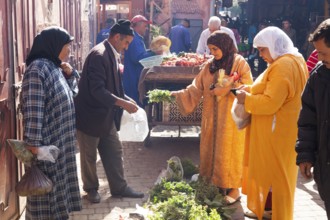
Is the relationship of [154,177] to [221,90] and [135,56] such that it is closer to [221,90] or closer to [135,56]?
[221,90]

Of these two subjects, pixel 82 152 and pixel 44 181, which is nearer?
pixel 44 181

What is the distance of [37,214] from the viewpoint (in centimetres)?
345

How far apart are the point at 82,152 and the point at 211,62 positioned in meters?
1.75

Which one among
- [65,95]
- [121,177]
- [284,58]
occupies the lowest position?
[121,177]

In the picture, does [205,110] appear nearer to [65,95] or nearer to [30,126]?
[65,95]

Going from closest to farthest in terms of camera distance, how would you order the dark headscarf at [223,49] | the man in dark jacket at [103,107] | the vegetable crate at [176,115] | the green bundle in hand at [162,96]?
the man in dark jacket at [103,107]
the dark headscarf at [223,49]
the green bundle in hand at [162,96]
the vegetable crate at [176,115]

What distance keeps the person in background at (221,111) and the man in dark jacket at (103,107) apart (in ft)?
2.78

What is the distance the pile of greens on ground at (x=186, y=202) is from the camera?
3473 millimetres

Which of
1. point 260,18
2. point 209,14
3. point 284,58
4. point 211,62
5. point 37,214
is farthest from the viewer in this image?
point 209,14

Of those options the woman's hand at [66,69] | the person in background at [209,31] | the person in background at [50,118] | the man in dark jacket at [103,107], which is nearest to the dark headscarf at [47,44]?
the person in background at [50,118]

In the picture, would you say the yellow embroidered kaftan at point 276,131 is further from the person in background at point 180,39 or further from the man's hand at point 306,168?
the person in background at point 180,39

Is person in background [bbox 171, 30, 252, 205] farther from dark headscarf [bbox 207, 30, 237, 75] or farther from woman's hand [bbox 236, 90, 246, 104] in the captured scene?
woman's hand [bbox 236, 90, 246, 104]

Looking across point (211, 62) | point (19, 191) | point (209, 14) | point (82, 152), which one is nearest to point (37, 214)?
point (19, 191)

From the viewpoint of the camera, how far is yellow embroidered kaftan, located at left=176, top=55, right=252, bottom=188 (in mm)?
4680
